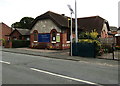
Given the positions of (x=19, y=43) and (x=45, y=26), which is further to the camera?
(x=19, y=43)

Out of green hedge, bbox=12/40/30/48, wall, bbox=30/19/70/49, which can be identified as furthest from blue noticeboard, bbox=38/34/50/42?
green hedge, bbox=12/40/30/48

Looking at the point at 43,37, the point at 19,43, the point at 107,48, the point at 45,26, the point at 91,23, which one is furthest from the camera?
the point at 91,23

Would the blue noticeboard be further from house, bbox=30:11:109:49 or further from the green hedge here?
the green hedge

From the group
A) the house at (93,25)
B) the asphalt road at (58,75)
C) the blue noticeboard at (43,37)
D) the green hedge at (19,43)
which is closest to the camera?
the asphalt road at (58,75)

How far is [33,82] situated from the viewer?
18.5 ft

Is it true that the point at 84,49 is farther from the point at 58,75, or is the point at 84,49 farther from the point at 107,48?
the point at 58,75

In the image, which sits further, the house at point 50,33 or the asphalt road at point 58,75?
the house at point 50,33

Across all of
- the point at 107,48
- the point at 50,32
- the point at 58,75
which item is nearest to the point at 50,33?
the point at 50,32

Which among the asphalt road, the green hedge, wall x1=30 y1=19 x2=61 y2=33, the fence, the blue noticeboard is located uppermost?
wall x1=30 y1=19 x2=61 y2=33

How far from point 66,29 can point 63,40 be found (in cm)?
226

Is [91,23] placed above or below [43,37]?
above

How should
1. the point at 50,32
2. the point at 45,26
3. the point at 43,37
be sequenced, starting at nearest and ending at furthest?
the point at 50,32 < the point at 45,26 < the point at 43,37

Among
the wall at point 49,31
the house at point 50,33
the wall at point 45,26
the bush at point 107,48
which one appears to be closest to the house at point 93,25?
the house at point 50,33

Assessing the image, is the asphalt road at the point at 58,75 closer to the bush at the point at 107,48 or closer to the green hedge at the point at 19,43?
the bush at the point at 107,48
